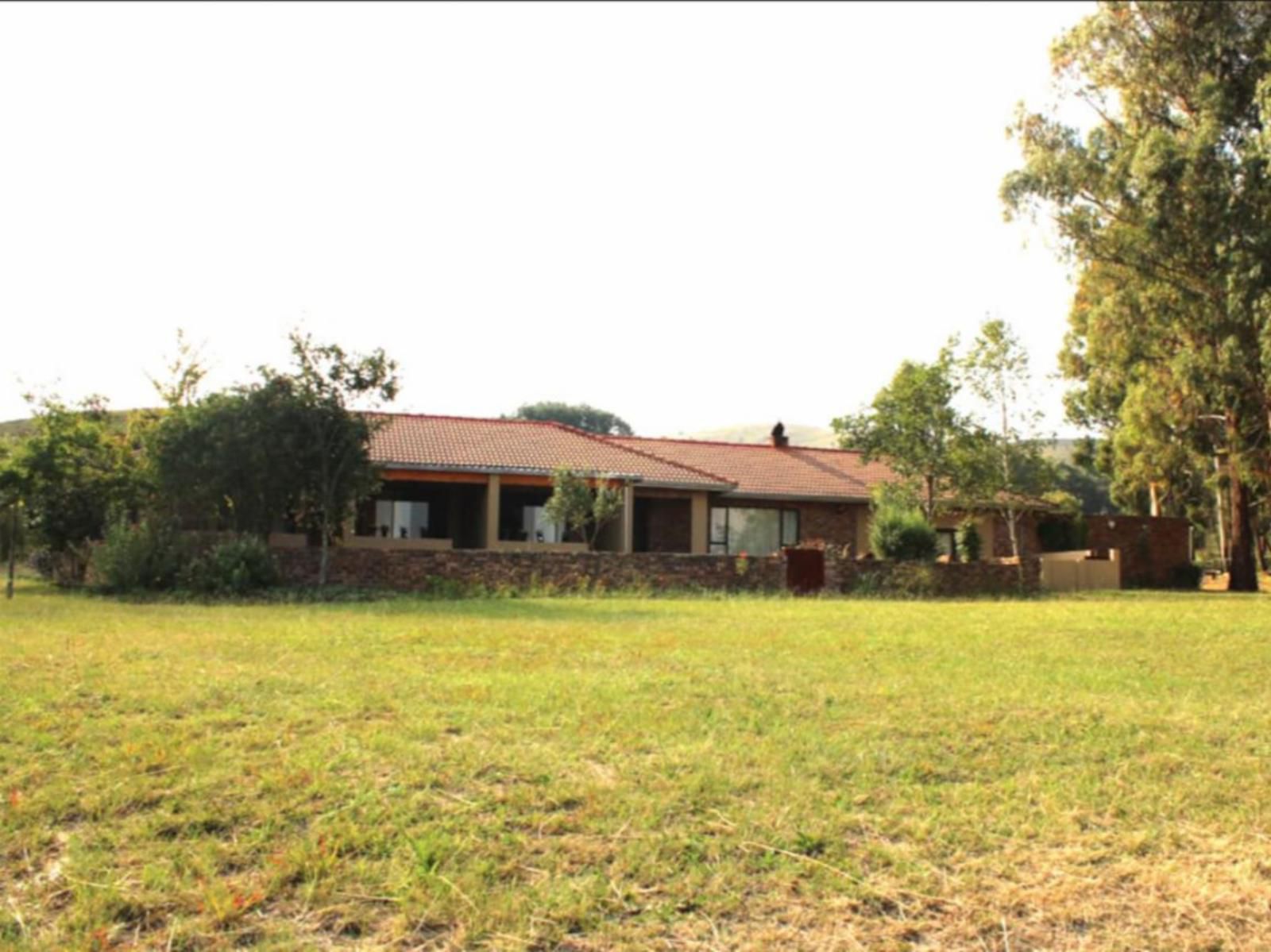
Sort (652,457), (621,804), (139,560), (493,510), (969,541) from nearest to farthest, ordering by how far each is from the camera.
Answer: (621,804) < (139,560) < (493,510) < (652,457) < (969,541)

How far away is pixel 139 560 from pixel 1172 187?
69.1 ft

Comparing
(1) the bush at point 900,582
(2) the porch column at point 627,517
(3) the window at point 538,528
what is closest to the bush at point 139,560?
(2) the porch column at point 627,517

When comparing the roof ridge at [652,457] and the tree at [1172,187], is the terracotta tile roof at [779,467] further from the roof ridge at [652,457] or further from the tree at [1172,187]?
the tree at [1172,187]

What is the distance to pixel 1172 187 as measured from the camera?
2264 cm

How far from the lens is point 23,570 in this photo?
92.3 ft

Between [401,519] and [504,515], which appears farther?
[504,515]

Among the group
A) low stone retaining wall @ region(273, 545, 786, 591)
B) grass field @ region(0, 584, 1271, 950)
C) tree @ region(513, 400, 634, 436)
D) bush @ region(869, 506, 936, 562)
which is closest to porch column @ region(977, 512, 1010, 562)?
bush @ region(869, 506, 936, 562)

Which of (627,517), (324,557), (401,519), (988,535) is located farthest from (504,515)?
(988,535)

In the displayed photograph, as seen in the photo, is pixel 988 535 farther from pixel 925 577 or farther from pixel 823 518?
pixel 925 577

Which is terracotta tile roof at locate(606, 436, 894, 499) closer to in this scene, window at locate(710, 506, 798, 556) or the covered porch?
window at locate(710, 506, 798, 556)

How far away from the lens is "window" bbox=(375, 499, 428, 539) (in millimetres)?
29391

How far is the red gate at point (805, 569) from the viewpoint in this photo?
2292 centimetres

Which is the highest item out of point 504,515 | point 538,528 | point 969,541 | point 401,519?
point 504,515

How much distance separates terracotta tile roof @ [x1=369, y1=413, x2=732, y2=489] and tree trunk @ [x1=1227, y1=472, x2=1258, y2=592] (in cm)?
1410
